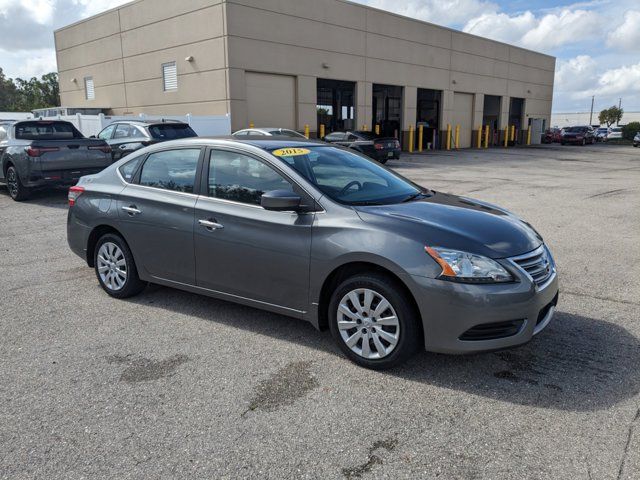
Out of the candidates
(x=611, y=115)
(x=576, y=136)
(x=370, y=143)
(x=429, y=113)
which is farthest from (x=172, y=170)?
(x=611, y=115)

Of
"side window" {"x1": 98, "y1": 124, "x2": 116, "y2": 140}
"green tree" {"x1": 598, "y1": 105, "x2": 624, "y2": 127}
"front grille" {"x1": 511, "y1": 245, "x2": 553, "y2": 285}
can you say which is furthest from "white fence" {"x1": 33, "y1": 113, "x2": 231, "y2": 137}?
"green tree" {"x1": 598, "y1": 105, "x2": 624, "y2": 127}

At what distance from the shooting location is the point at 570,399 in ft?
11.4

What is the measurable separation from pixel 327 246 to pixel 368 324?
2.08 feet

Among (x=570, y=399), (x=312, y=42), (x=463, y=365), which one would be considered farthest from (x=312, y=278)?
(x=312, y=42)

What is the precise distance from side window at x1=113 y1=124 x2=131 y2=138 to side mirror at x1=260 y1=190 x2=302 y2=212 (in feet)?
35.7

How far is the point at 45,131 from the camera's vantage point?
472 inches

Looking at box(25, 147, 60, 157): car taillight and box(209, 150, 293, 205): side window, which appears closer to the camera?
box(209, 150, 293, 205): side window

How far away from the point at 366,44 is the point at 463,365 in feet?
88.5

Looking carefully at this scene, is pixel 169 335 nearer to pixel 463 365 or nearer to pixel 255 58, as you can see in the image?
pixel 463 365

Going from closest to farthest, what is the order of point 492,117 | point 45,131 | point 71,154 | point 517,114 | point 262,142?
point 262,142 → point 71,154 → point 45,131 → point 492,117 → point 517,114

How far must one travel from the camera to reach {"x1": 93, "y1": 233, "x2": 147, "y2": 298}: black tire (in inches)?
207

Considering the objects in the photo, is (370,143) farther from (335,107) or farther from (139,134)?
(335,107)

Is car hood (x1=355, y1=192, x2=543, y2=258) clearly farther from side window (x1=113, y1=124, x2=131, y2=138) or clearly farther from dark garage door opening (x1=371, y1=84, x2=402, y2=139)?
dark garage door opening (x1=371, y1=84, x2=402, y2=139)

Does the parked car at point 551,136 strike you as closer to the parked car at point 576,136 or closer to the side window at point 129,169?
the parked car at point 576,136
